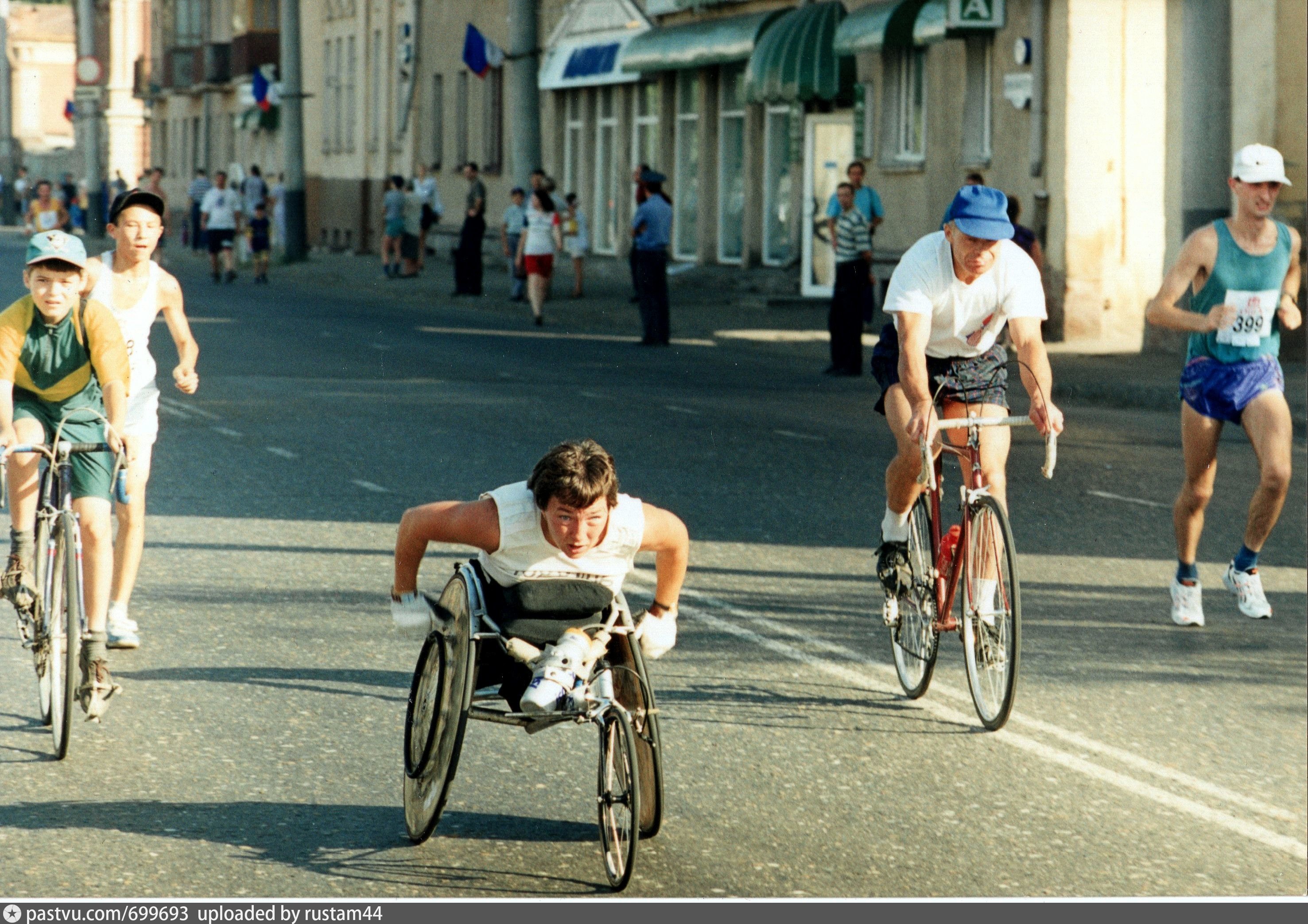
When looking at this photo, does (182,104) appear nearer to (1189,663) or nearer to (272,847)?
(272,847)

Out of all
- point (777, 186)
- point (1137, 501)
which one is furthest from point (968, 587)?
point (777, 186)

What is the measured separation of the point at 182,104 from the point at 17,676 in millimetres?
3027

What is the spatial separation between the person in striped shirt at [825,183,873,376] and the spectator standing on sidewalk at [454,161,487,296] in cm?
164

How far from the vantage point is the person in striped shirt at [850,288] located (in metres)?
11.1

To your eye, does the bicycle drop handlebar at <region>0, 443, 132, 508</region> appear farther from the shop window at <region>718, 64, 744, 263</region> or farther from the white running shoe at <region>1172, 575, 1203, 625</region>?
the shop window at <region>718, 64, 744, 263</region>

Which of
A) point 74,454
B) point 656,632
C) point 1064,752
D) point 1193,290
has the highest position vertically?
point 1193,290

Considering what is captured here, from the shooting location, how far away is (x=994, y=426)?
3516 mm

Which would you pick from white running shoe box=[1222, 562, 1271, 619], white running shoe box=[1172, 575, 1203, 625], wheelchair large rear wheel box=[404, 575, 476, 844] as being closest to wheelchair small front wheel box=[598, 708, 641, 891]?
wheelchair large rear wheel box=[404, 575, 476, 844]

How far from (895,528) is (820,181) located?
26.8m

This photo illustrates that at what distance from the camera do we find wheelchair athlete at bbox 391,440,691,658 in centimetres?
298

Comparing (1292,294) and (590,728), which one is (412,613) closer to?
(1292,294)

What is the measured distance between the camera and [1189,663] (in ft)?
29.2

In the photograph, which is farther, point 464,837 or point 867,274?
point 867,274

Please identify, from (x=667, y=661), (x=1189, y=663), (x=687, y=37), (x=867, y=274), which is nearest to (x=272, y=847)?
(x=667, y=661)
